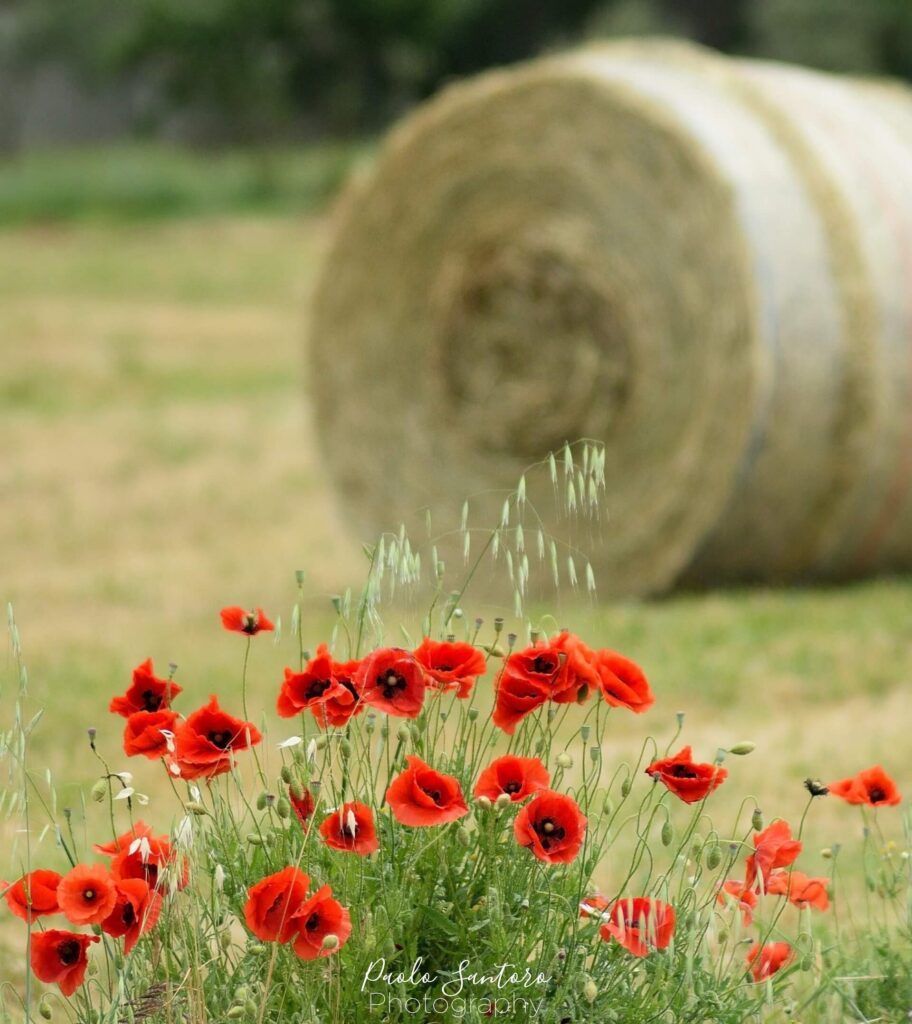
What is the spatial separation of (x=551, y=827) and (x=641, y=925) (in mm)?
158

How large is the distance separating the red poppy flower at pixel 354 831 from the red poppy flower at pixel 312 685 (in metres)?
0.15

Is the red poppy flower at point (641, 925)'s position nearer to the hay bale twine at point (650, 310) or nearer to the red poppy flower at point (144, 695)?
the red poppy flower at point (144, 695)

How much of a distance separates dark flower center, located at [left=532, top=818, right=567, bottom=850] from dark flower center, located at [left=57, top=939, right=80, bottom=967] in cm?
57

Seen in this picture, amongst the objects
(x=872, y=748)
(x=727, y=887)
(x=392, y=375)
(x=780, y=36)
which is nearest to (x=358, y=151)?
(x=780, y=36)

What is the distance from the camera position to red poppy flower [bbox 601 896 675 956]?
7.11 feet

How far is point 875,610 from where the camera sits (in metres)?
6.30

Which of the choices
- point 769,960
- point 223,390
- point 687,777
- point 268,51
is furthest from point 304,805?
point 268,51

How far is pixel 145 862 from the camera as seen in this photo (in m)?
2.17

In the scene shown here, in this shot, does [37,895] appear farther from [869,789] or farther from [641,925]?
[869,789]

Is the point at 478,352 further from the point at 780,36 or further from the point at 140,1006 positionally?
the point at 780,36

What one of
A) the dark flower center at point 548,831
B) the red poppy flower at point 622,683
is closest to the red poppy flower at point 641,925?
the dark flower center at point 548,831

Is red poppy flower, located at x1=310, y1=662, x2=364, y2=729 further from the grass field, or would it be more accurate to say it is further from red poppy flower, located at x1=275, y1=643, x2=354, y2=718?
the grass field

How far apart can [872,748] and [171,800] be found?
172cm
